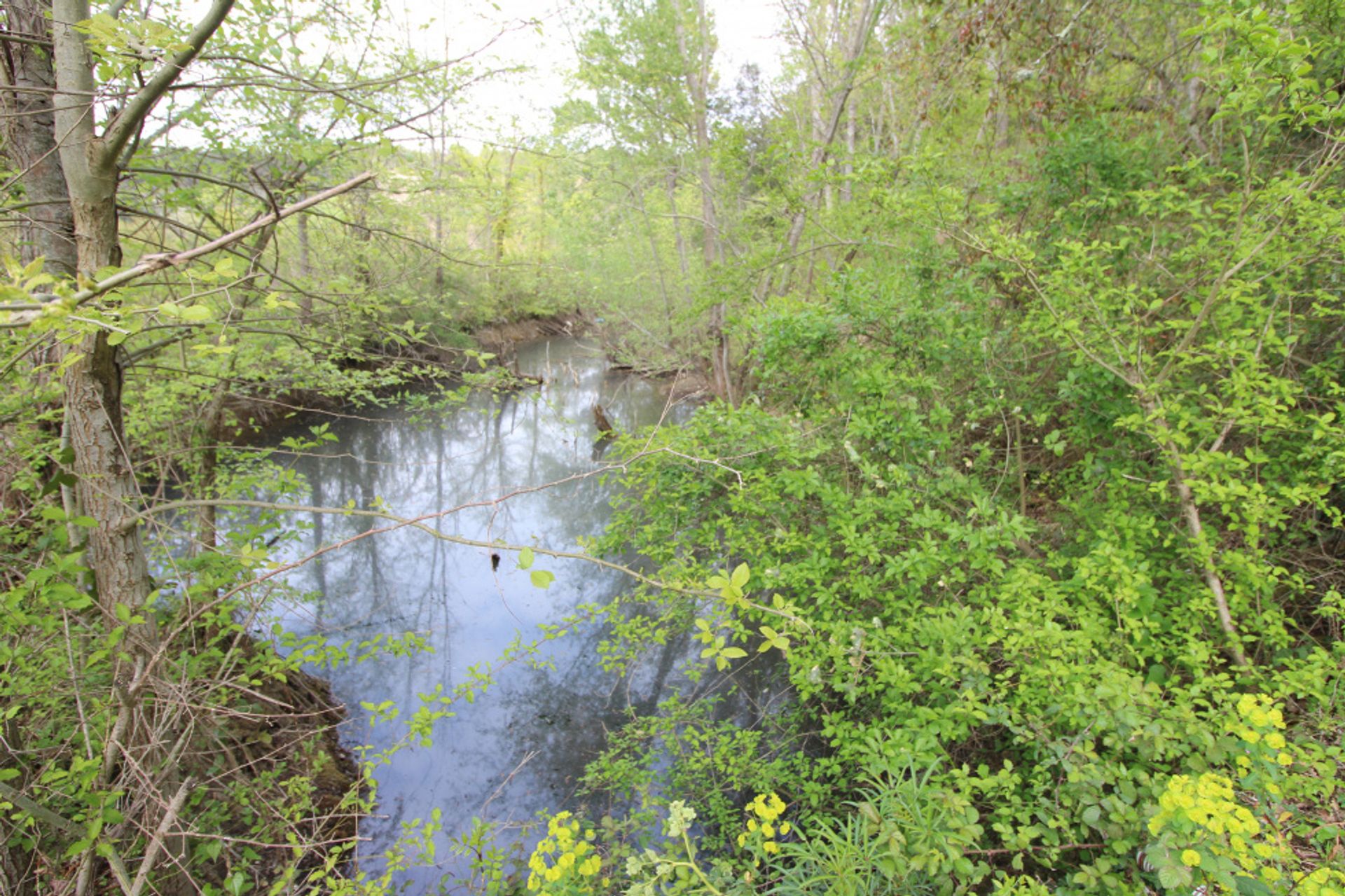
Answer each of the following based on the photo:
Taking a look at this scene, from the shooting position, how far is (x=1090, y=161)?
3.40 meters

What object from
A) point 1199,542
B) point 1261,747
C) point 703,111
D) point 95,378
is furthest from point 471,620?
point 703,111

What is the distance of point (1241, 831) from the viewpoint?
56.5 inches

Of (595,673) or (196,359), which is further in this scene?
(595,673)

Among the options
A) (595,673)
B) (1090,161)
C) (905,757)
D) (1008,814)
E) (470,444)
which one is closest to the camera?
(1008,814)

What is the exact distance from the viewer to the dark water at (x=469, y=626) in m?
4.71

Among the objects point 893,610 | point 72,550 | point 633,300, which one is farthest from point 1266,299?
point 633,300

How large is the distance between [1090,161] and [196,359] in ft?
21.6

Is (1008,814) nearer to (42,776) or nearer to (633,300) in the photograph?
(42,776)

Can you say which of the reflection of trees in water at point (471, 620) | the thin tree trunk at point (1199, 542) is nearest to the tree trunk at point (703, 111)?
the reflection of trees in water at point (471, 620)

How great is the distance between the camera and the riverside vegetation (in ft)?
6.17

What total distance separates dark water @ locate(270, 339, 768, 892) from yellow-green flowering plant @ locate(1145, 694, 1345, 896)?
1.80 m

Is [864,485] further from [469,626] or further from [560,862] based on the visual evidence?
[469,626]

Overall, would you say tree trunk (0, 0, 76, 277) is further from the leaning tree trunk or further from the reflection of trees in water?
the reflection of trees in water

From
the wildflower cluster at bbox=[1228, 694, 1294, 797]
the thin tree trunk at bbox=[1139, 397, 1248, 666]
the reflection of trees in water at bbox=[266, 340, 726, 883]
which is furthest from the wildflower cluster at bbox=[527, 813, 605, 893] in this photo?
the thin tree trunk at bbox=[1139, 397, 1248, 666]
